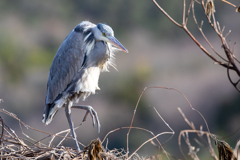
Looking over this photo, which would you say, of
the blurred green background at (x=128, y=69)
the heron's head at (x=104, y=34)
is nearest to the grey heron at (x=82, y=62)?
the heron's head at (x=104, y=34)

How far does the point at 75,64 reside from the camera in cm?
270

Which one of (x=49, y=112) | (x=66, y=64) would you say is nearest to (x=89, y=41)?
(x=66, y=64)

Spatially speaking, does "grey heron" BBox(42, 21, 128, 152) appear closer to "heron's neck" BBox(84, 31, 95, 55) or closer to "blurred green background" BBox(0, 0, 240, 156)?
"heron's neck" BBox(84, 31, 95, 55)

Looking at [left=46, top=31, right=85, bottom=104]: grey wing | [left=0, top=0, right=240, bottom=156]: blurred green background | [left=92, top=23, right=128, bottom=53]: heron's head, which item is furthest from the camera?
[left=0, top=0, right=240, bottom=156]: blurred green background

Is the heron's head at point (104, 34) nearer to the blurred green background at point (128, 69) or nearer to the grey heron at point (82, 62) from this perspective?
the grey heron at point (82, 62)

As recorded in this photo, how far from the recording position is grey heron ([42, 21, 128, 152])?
8.66 feet

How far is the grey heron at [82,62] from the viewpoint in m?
2.64

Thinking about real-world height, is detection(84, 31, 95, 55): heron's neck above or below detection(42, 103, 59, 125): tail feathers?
above

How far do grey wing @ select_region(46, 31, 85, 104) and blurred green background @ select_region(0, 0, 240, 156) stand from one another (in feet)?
22.2

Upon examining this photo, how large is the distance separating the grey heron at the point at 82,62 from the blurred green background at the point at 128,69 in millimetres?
6837

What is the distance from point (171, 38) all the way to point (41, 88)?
5.32 meters

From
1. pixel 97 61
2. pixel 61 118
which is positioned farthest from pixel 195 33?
pixel 97 61

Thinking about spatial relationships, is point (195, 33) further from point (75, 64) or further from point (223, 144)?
point (223, 144)

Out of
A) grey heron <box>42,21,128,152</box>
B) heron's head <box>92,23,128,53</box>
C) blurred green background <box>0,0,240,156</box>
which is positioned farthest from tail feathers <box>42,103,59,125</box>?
blurred green background <box>0,0,240,156</box>
